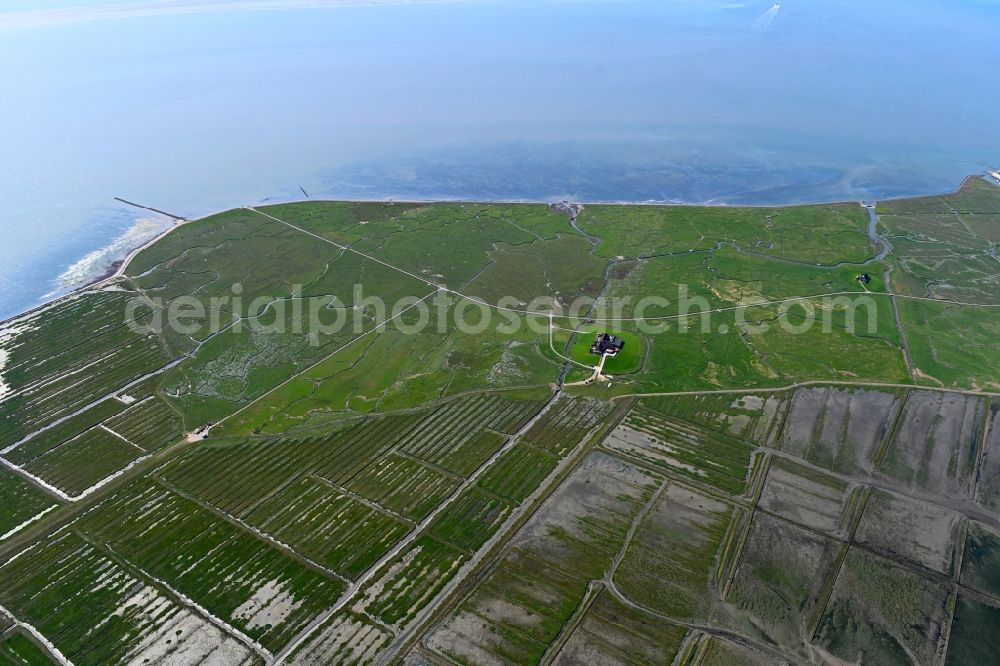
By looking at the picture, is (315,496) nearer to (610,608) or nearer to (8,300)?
(610,608)

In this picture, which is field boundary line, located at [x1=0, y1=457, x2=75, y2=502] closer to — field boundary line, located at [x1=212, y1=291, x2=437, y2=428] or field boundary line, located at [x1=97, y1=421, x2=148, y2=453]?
field boundary line, located at [x1=97, y1=421, x2=148, y2=453]

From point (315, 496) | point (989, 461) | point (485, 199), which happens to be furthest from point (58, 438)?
point (989, 461)

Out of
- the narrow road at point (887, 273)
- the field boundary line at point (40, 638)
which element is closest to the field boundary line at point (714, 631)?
the field boundary line at point (40, 638)

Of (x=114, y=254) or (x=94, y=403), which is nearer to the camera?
(x=94, y=403)

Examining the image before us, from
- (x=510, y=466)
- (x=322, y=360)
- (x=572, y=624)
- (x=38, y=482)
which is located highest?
(x=322, y=360)

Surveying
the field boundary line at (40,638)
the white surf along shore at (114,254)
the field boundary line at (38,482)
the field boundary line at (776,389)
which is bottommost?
the field boundary line at (40,638)

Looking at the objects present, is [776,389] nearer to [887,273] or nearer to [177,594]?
[887,273]

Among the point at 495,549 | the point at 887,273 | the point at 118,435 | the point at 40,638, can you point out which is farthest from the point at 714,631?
the point at 887,273

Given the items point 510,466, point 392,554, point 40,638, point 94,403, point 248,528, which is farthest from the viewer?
point 94,403

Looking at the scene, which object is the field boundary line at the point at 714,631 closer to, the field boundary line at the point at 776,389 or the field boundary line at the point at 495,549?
the field boundary line at the point at 495,549
